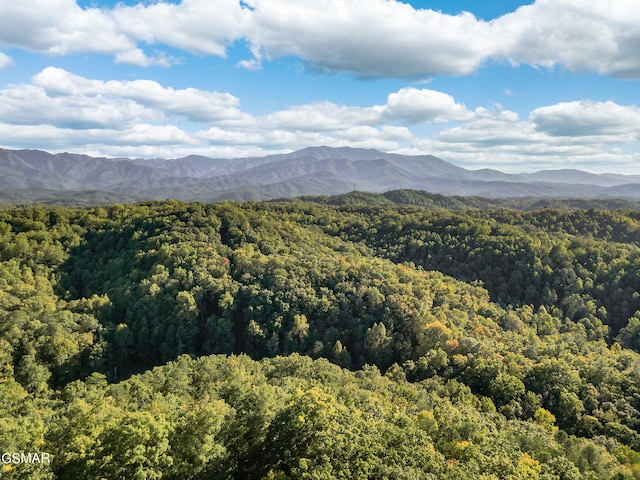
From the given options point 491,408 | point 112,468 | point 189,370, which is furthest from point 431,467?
point 189,370

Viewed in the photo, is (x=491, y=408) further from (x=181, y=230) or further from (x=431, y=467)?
(x=181, y=230)

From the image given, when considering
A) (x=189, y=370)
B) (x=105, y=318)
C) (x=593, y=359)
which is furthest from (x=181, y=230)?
(x=593, y=359)

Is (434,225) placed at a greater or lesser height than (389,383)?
greater

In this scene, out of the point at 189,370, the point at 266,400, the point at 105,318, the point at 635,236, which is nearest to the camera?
the point at 266,400

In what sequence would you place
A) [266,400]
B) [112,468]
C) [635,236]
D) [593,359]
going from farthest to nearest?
[635,236], [593,359], [266,400], [112,468]

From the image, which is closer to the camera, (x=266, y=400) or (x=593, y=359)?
(x=266, y=400)

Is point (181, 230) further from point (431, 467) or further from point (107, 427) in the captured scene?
point (431, 467)
